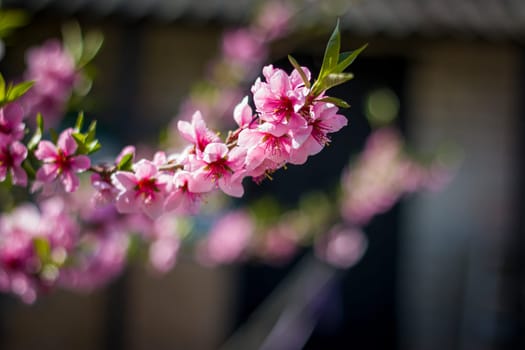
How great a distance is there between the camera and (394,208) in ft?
16.0

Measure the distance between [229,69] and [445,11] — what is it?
2.36m

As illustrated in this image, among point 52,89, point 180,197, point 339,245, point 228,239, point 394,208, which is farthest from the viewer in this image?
point 394,208

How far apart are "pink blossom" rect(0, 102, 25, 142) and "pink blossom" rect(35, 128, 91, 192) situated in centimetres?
4

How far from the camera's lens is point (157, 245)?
2070 mm

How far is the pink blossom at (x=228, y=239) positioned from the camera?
2648mm

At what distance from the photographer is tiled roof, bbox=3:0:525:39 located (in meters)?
3.97

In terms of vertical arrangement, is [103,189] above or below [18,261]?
above

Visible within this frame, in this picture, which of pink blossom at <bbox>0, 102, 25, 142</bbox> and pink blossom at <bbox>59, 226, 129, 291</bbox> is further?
pink blossom at <bbox>59, 226, 129, 291</bbox>

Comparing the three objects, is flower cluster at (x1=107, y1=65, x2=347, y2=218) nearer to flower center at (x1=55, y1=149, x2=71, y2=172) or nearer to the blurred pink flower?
flower center at (x1=55, y1=149, x2=71, y2=172)

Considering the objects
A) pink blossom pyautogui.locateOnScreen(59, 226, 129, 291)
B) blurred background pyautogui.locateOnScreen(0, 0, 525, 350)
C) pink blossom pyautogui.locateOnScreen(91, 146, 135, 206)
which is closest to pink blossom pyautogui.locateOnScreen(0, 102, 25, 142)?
pink blossom pyautogui.locateOnScreen(91, 146, 135, 206)

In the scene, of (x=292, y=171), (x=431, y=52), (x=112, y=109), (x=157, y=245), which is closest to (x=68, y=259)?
(x=157, y=245)

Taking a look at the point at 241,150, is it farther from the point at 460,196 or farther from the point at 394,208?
the point at 460,196

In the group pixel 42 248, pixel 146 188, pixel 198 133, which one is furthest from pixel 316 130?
pixel 42 248

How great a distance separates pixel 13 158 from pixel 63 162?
8 centimetres
